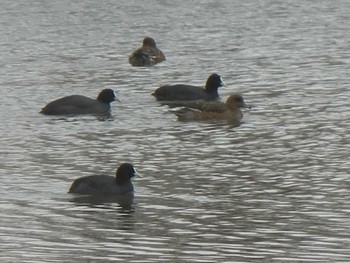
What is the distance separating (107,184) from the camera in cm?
1956

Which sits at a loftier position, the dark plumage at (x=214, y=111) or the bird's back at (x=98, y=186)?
the bird's back at (x=98, y=186)

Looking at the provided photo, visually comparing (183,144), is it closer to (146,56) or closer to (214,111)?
(214,111)

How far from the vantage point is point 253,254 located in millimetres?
15281

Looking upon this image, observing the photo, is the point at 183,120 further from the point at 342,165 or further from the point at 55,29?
the point at 55,29

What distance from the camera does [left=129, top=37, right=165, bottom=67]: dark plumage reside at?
109 ft

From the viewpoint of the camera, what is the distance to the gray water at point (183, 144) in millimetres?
16188

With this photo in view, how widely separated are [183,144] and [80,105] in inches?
167

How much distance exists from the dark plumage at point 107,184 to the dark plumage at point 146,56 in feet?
44.3

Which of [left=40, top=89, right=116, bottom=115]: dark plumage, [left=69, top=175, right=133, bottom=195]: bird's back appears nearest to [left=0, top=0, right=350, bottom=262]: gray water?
[left=69, top=175, right=133, bottom=195]: bird's back

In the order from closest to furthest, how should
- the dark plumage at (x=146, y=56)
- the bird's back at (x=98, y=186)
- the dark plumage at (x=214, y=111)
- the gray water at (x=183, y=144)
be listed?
the gray water at (x=183, y=144)
the bird's back at (x=98, y=186)
the dark plumage at (x=214, y=111)
the dark plumage at (x=146, y=56)

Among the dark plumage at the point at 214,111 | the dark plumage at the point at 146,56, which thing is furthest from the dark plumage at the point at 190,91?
the dark plumage at the point at 146,56

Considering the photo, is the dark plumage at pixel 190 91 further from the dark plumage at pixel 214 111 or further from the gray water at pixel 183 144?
the dark plumage at pixel 214 111

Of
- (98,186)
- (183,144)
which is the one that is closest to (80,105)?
(183,144)

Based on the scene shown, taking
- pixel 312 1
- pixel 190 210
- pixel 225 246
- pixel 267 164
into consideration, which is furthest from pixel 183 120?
pixel 312 1
